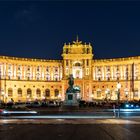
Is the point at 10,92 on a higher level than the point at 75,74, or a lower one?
lower

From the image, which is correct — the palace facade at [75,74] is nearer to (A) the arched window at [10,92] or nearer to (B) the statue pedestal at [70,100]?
(A) the arched window at [10,92]

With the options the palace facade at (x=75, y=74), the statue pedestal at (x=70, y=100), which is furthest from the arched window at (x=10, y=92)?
the statue pedestal at (x=70, y=100)

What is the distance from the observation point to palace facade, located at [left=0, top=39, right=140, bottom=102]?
162 m

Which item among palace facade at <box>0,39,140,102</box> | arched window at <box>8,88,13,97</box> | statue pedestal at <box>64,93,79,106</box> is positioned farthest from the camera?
palace facade at <box>0,39,140,102</box>

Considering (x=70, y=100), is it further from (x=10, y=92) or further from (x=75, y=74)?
(x=75, y=74)

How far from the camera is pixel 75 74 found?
173625 mm

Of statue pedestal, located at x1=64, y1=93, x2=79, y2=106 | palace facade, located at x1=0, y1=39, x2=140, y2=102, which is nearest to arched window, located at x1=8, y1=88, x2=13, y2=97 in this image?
palace facade, located at x1=0, y1=39, x2=140, y2=102

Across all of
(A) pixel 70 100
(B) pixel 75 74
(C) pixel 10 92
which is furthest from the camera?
(B) pixel 75 74

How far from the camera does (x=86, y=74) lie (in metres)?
169

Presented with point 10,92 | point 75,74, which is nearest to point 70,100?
point 10,92

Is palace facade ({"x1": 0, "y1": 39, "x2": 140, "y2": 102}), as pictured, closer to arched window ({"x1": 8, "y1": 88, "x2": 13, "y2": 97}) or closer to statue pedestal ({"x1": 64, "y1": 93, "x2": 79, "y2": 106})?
arched window ({"x1": 8, "y1": 88, "x2": 13, "y2": 97})

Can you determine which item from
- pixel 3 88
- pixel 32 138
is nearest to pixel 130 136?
pixel 32 138

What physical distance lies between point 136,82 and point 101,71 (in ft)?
57.1

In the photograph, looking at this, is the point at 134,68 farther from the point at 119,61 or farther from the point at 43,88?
the point at 43,88
